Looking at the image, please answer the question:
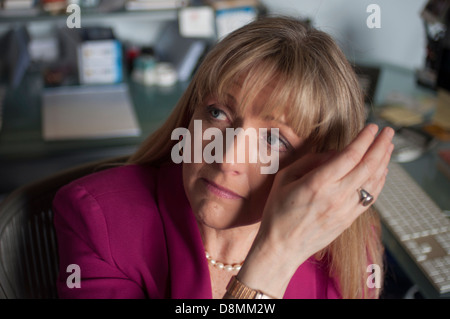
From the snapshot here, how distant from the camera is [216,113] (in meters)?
0.92

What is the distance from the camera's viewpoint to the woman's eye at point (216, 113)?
91 centimetres

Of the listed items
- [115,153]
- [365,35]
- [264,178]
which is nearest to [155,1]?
[115,153]

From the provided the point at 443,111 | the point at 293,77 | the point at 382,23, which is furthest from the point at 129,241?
the point at 382,23

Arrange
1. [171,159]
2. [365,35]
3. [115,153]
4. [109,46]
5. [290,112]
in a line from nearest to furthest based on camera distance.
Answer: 1. [290,112]
2. [171,159]
3. [115,153]
4. [109,46]
5. [365,35]

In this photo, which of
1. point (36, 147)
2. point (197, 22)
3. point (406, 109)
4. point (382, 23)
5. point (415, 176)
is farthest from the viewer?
point (382, 23)

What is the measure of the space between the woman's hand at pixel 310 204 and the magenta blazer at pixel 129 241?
7.4 inches

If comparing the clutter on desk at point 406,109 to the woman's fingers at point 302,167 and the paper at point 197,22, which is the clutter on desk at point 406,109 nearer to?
the paper at point 197,22

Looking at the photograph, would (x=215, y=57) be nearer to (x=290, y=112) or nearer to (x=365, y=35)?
(x=290, y=112)

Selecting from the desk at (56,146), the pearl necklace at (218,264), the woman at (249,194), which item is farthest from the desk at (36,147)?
the pearl necklace at (218,264)

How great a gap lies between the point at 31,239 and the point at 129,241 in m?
0.28

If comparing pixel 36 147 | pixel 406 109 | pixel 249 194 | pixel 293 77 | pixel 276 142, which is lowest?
pixel 36 147

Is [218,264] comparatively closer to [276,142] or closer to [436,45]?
[276,142]

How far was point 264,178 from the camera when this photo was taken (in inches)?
35.1
